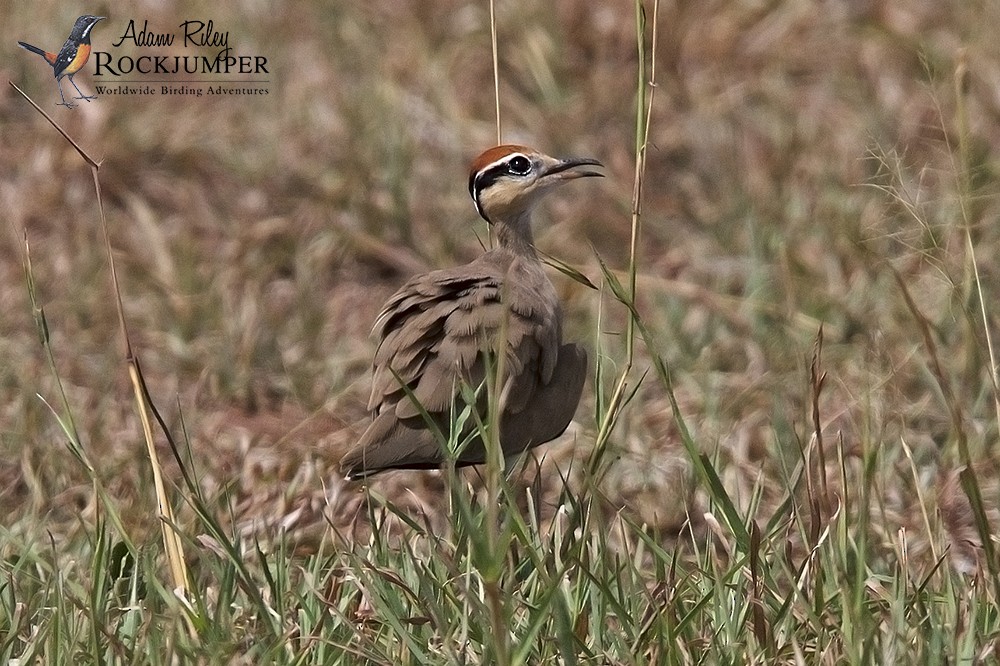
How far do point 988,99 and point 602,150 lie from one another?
174 cm

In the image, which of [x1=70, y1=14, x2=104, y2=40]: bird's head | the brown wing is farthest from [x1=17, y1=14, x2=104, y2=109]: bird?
the brown wing

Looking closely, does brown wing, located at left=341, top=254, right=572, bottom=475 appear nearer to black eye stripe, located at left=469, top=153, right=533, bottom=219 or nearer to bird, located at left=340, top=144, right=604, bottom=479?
bird, located at left=340, top=144, right=604, bottom=479

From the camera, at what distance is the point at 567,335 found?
5.73 meters

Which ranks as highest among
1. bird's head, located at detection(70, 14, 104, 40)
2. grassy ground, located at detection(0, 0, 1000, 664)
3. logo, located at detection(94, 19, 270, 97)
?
bird's head, located at detection(70, 14, 104, 40)

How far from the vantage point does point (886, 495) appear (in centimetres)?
435

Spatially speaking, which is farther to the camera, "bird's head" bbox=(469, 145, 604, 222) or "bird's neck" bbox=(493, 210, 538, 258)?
"bird's neck" bbox=(493, 210, 538, 258)

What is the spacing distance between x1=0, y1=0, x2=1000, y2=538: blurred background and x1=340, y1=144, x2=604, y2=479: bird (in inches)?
15.2

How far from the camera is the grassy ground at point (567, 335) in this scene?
2992mm

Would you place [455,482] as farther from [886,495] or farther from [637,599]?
[886,495]

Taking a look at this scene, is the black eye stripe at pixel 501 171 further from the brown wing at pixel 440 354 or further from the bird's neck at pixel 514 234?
the brown wing at pixel 440 354

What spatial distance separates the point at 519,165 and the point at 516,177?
4cm

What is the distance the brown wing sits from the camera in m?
3.79

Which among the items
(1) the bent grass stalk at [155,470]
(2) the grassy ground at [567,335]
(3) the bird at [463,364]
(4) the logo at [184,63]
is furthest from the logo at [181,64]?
(1) the bent grass stalk at [155,470]

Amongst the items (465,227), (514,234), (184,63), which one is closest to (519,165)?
(514,234)
